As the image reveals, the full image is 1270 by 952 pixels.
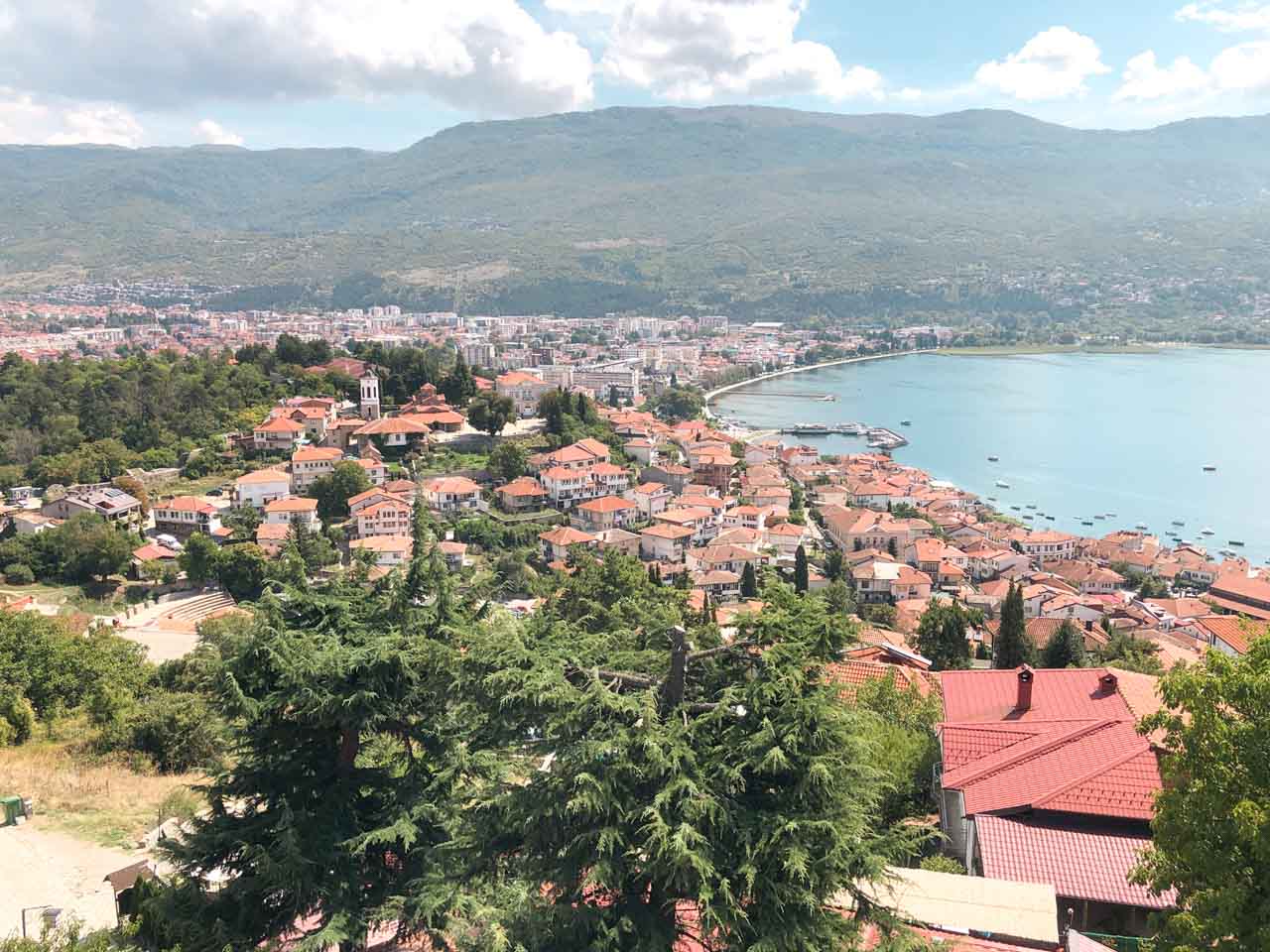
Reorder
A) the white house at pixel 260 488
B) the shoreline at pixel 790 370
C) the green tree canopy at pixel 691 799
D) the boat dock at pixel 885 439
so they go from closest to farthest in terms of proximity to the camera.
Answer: the green tree canopy at pixel 691 799 → the white house at pixel 260 488 → the boat dock at pixel 885 439 → the shoreline at pixel 790 370

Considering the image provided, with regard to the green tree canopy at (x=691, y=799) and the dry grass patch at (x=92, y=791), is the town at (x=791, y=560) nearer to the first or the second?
the green tree canopy at (x=691, y=799)

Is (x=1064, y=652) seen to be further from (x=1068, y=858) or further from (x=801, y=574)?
(x=1068, y=858)

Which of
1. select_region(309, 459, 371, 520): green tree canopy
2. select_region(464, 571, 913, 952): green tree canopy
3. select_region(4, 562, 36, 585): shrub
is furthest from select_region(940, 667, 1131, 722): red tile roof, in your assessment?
select_region(309, 459, 371, 520): green tree canopy

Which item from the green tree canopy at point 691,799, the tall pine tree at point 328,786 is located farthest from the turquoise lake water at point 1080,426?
the green tree canopy at point 691,799

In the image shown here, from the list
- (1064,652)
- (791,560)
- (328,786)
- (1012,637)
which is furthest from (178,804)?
(791,560)

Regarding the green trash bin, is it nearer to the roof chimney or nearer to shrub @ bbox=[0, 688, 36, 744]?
shrub @ bbox=[0, 688, 36, 744]

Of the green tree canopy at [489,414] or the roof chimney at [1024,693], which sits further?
the green tree canopy at [489,414]

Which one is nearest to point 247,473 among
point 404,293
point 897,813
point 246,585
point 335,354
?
point 246,585
